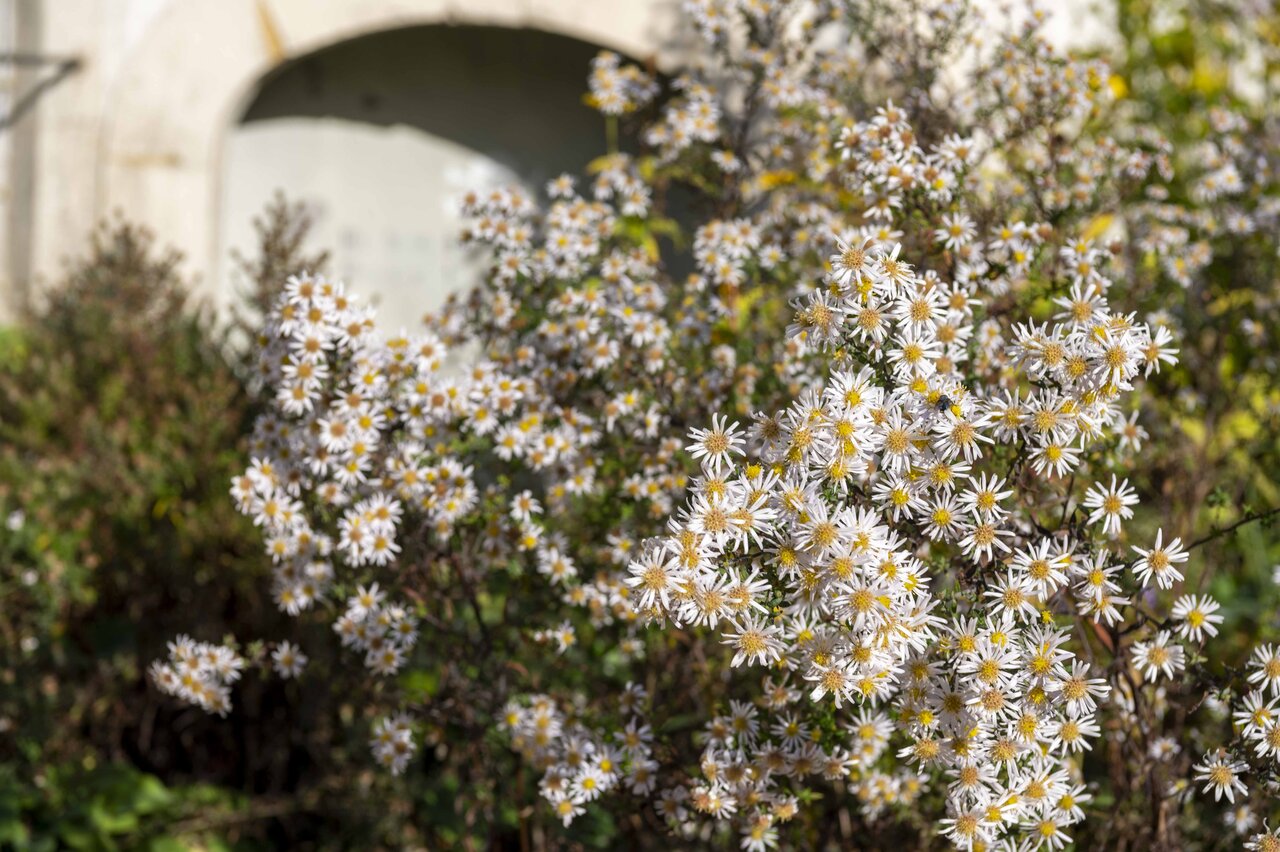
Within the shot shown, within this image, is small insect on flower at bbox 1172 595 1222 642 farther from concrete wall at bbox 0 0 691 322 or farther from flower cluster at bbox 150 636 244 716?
concrete wall at bbox 0 0 691 322

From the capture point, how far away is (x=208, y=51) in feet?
16.2

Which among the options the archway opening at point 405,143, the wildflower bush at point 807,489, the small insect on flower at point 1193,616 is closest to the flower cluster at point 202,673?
the wildflower bush at point 807,489

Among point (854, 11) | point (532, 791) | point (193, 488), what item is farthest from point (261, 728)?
point (854, 11)

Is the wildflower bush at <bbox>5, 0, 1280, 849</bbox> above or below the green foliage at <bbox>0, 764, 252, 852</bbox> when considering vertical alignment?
above

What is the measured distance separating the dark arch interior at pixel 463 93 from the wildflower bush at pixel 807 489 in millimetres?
2298

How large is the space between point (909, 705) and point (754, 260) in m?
1.31

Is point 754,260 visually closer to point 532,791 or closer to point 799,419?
point 799,419

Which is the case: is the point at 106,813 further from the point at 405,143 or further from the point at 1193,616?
the point at 405,143

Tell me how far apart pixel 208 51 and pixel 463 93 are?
3.86 feet

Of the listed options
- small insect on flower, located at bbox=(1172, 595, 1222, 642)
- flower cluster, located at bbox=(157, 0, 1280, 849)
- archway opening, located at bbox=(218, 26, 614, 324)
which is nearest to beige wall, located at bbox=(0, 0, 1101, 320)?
archway opening, located at bbox=(218, 26, 614, 324)

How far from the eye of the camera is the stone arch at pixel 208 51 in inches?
194

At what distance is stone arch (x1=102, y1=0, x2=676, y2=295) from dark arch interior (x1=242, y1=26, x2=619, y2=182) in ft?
1.22

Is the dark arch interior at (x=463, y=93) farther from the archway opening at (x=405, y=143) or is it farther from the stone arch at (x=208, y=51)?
the stone arch at (x=208, y=51)

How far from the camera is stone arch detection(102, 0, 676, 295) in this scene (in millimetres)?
4926
